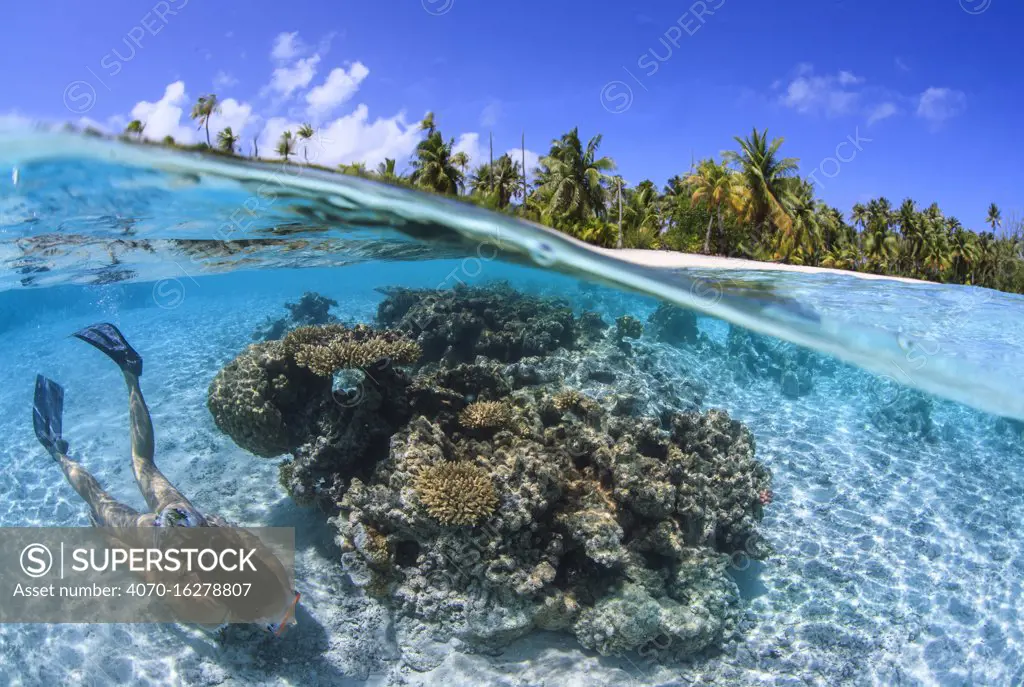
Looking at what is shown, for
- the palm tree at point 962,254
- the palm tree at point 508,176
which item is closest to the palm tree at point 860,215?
the palm tree at point 962,254

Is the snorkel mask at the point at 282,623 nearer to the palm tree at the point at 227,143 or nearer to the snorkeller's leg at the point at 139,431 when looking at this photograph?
the snorkeller's leg at the point at 139,431

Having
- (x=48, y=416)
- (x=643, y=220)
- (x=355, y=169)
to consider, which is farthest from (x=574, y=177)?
(x=48, y=416)

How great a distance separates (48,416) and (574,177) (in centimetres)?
1998

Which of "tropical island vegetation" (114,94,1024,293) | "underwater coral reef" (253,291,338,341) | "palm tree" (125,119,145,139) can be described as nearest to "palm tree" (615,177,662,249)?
"tropical island vegetation" (114,94,1024,293)

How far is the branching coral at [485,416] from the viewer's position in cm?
798

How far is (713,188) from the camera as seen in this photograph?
26.5 metres

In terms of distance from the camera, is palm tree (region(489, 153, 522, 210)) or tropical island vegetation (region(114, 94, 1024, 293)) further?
palm tree (region(489, 153, 522, 210))

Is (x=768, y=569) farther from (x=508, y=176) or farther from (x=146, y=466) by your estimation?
(x=508, y=176)

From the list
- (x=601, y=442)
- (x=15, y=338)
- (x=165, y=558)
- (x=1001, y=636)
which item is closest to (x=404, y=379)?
(x=601, y=442)

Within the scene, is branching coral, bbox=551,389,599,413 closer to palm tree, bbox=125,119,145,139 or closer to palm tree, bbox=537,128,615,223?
palm tree, bbox=125,119,145,139

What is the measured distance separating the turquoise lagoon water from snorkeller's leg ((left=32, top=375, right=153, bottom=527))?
0.62m

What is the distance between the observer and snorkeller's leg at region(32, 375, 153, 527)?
7.74 m

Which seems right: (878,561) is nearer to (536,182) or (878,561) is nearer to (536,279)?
(536,279)

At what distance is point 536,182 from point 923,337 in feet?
57.8
